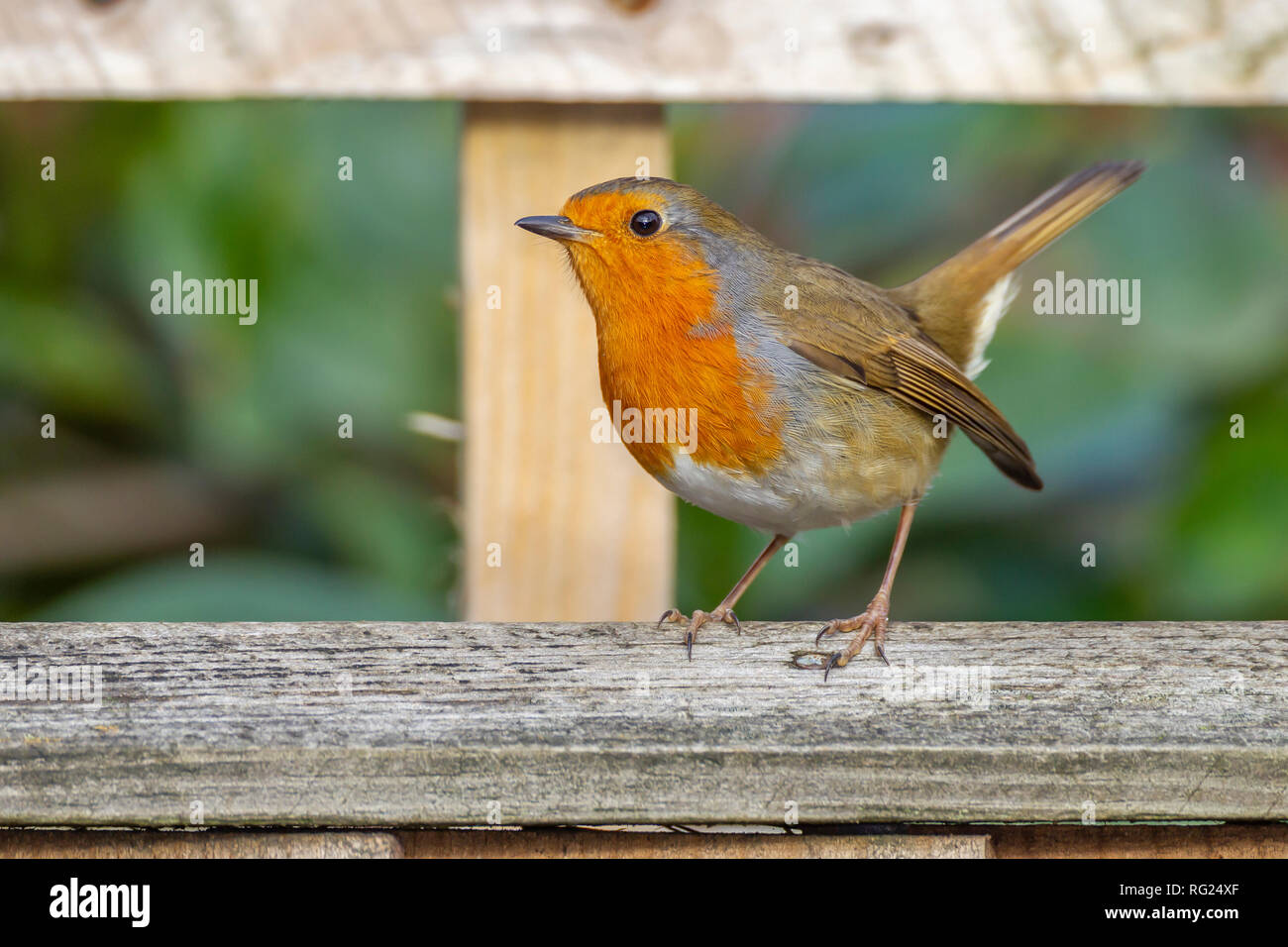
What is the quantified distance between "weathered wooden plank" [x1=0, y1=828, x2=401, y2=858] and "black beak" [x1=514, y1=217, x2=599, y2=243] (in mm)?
1189

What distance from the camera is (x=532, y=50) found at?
2732mm

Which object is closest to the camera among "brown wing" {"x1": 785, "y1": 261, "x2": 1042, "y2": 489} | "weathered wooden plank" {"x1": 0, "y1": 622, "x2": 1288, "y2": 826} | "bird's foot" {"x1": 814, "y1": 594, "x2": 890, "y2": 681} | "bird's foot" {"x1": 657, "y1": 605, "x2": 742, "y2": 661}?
"weathered wooden plank" {"x1": 0, "y1": 622, "x2": 1288, "y2": 826}

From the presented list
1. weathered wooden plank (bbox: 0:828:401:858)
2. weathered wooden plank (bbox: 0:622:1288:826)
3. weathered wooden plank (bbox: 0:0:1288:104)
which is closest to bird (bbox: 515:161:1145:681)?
weathered wooden plank (bbox: 0:0:1288:104)

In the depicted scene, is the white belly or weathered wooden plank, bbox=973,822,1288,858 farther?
the white belly

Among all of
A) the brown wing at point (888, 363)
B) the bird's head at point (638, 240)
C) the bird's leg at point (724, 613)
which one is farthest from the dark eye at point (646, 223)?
the bird's leg at point (724, 613)

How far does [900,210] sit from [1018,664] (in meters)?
2.17

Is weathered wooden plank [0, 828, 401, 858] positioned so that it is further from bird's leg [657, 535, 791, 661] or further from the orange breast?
the orange breast

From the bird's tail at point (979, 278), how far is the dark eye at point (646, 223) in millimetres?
986

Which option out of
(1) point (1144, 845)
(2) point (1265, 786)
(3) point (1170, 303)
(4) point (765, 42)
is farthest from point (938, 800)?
(3) point (1170, 303)

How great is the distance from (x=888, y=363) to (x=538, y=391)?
763 mm

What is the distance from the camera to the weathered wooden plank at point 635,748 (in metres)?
1.81

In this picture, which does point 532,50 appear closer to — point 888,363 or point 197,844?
point 888,363

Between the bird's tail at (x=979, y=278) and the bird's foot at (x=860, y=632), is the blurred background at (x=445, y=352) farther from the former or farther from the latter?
the bird's foot at (x=860, y=632)

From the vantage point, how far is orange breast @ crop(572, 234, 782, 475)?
2.76 meters
